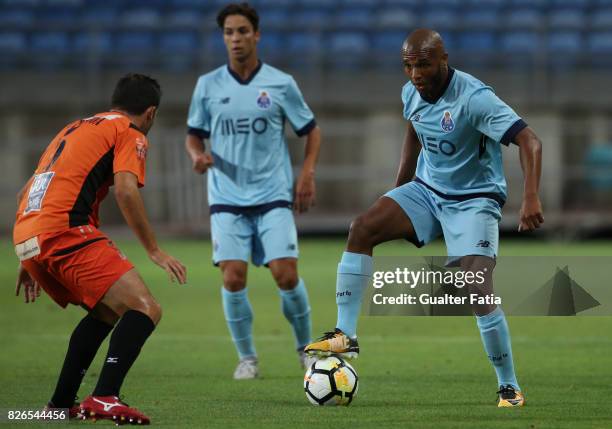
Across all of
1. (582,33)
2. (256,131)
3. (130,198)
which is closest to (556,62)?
(582,33)

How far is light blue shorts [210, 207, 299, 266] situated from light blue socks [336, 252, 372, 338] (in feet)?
5.42

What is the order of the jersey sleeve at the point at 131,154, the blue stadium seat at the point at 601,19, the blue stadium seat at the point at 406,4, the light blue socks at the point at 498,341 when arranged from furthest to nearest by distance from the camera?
the blue stadium seat at the point at 406,4, the blue stadium seat at the point at 601,19, the light blue socks at the point at 498,341, the jersey sleeve at the point at 131,154

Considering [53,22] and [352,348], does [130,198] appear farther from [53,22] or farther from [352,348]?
[53,22]

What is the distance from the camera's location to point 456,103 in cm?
651

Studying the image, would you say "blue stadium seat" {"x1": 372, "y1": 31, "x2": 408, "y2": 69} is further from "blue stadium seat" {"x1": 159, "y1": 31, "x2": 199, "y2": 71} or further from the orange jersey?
the orange jersey

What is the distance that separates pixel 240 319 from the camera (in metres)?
8.22

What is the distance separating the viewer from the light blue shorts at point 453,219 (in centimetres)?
651

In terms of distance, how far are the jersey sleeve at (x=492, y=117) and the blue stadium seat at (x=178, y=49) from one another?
16064 millimetres

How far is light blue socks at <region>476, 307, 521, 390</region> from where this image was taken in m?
6.44

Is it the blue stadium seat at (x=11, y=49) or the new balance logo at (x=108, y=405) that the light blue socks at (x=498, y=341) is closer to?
the new balance logo at (x=108, y=405)

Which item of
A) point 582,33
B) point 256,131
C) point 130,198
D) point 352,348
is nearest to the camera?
point 130,198

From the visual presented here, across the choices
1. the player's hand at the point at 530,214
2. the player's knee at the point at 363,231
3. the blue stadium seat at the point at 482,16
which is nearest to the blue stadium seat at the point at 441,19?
the blue stadium seat at the point at 482,16

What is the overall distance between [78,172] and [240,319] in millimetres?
2638

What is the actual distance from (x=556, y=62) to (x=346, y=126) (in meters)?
4.10
